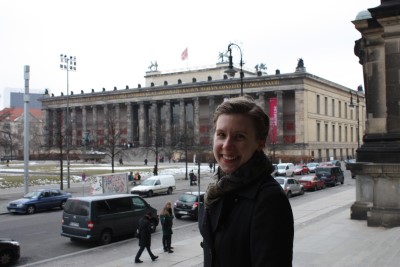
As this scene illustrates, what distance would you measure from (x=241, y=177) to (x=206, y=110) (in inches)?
4030

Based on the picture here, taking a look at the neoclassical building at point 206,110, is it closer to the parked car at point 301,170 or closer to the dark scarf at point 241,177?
the parked car at point 301,170

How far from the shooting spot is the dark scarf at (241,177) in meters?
2.46

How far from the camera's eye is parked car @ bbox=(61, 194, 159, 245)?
16719mm

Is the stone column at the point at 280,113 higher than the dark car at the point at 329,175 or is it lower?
higher

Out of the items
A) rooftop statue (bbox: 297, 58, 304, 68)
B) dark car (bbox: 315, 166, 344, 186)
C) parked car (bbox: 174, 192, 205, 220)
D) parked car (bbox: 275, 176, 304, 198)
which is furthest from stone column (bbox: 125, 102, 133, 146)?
parked car (bbox: 174, 192, 205, 220)

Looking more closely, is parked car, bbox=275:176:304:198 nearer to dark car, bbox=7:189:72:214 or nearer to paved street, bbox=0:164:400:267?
paved street, bbox=0:164:400:267

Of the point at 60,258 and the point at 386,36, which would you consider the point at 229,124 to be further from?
the point at 386,36

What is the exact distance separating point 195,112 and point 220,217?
101068 mm

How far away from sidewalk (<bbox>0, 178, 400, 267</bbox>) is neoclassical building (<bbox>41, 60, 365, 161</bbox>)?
195ft

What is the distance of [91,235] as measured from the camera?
1659 cm

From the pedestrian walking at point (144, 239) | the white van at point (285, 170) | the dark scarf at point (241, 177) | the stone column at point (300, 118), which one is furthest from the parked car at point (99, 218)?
the stone column at point (300, 118)

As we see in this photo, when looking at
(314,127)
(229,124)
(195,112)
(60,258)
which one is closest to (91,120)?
(195,112)

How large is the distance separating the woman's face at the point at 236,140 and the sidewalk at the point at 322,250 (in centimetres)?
856

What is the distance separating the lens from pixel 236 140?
2576 mm
